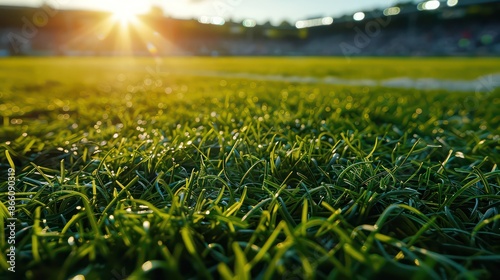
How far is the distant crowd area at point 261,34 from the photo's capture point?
29.6 m

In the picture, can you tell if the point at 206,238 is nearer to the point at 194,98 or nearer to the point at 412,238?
the point at 412,238

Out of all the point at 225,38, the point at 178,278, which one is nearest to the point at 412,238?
the point at 178,278

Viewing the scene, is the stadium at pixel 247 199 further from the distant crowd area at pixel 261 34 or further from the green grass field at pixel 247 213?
the distant crowd area at pixel 261 34

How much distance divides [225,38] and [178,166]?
134 ft

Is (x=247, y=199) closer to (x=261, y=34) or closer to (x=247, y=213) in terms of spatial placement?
(x=247, y=213)

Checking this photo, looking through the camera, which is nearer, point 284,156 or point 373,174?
point 373,174

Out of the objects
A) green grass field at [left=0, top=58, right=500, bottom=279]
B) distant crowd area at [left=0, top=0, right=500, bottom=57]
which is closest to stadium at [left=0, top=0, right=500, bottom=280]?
green grass field at [left=0, top=58, right=500, bottom=279]

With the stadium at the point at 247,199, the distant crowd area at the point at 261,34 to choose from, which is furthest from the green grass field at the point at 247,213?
the distant crowd area at the point at 261,34

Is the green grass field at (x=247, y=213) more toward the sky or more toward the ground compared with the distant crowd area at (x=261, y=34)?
A: more toward the ground

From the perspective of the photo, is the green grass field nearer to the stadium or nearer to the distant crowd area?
the stadium

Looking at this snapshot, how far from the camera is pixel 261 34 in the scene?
135 ft

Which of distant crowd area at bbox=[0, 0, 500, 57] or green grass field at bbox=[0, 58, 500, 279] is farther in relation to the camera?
distant crowd area at bbox=[0, 0, 500, 57]

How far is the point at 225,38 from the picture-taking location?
39.8m

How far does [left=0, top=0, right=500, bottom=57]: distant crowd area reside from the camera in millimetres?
29627
